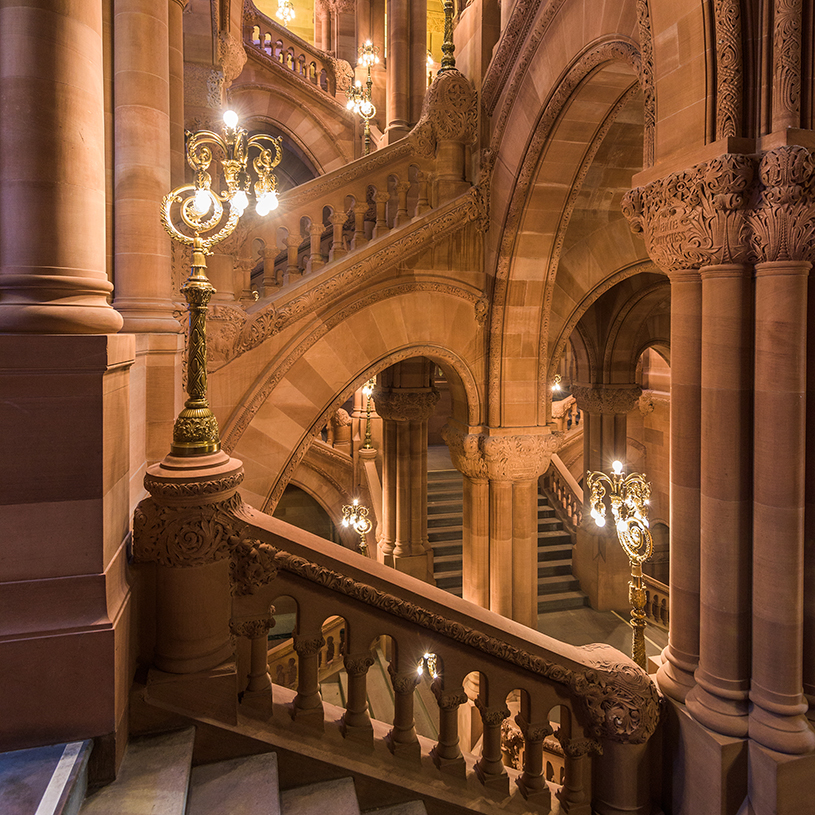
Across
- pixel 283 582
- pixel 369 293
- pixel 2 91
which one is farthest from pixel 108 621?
pixel 369 293

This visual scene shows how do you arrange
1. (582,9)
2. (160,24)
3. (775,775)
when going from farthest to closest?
(582,9)
(160,24)
(775,775)

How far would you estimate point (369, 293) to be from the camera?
621cm

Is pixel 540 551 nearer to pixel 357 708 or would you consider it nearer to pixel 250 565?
pixel 357 708

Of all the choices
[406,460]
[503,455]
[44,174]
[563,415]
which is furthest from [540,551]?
[44,174]

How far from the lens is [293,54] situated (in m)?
12.9

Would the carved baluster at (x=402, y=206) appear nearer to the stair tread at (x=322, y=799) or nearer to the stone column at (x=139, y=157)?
the stone column at (x=139, y=157)

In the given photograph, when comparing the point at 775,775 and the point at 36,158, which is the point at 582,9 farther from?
the point at 775,775

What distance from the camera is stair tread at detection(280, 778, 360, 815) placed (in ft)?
7.50

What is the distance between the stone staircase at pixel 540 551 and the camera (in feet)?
37.6

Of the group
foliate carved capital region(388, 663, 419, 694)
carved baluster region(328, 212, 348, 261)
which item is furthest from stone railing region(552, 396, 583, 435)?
foliate carved capital region(388, 663, 419, 694)

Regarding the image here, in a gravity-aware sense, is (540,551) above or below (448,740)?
below

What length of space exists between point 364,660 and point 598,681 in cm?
112

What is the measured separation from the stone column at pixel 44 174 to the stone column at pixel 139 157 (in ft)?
6.41

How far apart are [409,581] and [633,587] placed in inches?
137
